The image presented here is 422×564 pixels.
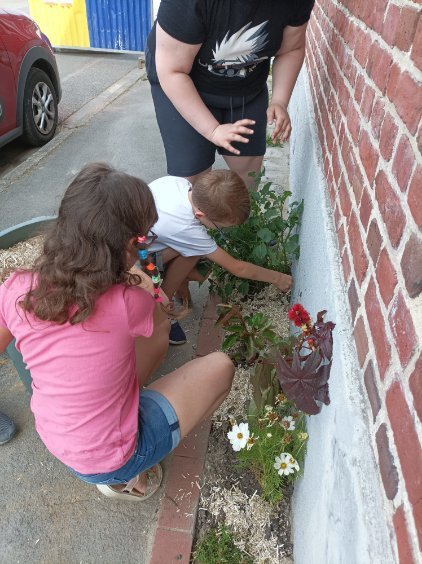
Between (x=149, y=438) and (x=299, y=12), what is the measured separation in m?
1.76

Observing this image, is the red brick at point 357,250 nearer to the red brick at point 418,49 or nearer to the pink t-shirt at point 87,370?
the red brick at point 418,49

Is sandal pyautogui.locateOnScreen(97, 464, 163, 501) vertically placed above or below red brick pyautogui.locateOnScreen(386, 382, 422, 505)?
below

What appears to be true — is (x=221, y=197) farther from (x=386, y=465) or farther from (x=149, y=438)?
(x=386, y=465)

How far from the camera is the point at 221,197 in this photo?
1961 millimetres

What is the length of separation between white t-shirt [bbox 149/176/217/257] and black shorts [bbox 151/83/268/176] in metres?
0.20

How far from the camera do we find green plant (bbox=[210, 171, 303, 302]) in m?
2.37

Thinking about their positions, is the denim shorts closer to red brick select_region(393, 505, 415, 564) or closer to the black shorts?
red brick select_region(393, 505, 415, 564)

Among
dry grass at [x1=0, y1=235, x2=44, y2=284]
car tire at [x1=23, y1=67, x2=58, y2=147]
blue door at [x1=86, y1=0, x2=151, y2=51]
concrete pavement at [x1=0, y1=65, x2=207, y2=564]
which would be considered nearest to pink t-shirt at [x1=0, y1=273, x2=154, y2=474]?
concrete pavement at [x1=0, y1=65, x2=207, y2=564]

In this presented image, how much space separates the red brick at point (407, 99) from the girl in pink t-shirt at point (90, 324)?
729 mm

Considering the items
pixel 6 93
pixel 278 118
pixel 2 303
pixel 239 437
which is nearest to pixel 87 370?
pixel 2 303

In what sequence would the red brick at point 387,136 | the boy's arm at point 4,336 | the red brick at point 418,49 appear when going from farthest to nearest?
the boy's arm at point 4,336, the red brick at point 387,136, the red brick at point 418,49

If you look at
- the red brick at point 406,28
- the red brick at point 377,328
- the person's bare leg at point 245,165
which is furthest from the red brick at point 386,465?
the person's bare leg at point 245,165

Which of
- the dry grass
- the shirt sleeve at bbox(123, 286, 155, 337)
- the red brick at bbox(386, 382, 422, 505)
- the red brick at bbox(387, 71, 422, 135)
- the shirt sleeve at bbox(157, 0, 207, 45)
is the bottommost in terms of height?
the dry grass

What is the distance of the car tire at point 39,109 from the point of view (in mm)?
4441
